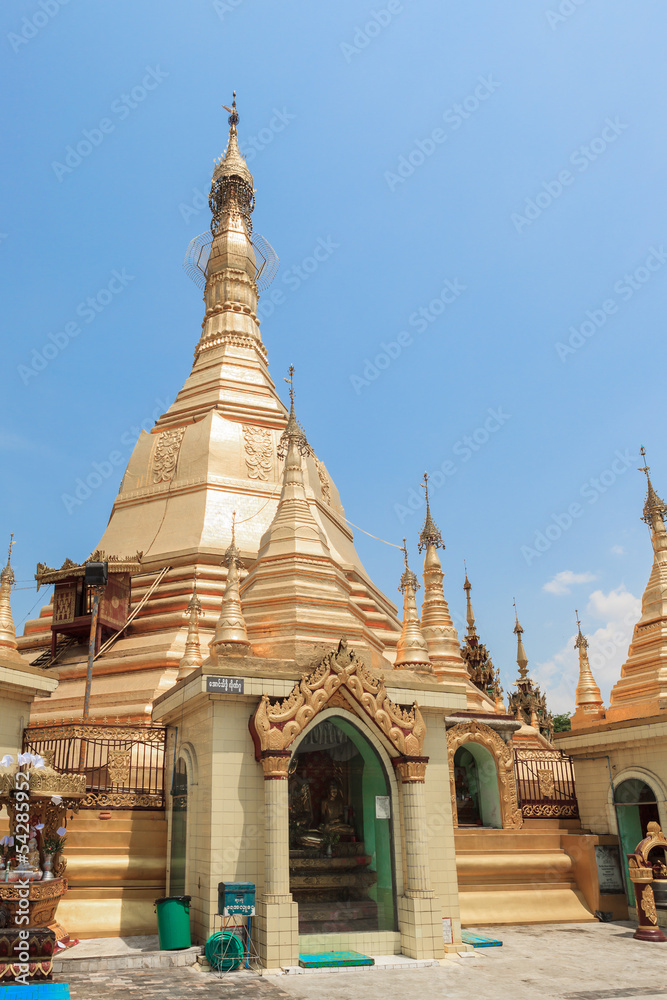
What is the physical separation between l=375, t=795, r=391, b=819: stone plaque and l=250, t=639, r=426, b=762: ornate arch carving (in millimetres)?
722

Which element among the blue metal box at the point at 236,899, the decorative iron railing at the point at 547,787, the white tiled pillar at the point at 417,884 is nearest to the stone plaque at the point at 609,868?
the decorative iron railing at the point at 547,787

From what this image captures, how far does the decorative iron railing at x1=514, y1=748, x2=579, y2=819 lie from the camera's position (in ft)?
61.5

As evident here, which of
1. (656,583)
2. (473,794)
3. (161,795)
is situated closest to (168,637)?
(161,795)

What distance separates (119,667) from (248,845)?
10.4 meters

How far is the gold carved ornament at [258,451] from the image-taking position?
27234 mm

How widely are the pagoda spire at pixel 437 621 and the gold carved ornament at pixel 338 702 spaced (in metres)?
8.24

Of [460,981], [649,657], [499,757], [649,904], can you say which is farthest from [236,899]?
[649,657]

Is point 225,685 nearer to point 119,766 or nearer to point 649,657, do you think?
point 119,766

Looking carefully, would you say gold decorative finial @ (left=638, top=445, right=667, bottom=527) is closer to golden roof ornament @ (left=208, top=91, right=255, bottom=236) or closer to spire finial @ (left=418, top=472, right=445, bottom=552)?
spire finial @ (left=418, top=472, right=445, bottom=552)

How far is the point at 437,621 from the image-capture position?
2220 centimetres

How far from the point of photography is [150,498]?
27328mm

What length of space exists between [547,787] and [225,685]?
10.5m

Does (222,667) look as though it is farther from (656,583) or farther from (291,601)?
(656,583)

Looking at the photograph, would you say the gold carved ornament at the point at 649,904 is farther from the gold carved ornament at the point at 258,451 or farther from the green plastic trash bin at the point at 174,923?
the gold carved ornament at the point at 258,451
